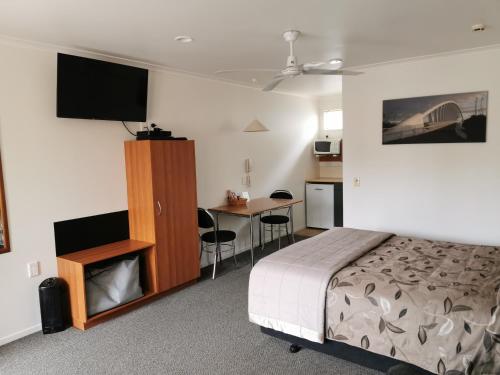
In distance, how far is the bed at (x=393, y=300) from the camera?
80.1 inches

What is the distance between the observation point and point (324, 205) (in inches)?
257

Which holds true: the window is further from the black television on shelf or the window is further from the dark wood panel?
the black television on shelf

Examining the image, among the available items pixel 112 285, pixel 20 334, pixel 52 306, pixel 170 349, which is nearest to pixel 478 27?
pixel 170 349

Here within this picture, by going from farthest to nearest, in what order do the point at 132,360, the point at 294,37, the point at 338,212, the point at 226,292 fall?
the point at 338,212, the point at 226,292, the point at 294,37, the point at 132,360

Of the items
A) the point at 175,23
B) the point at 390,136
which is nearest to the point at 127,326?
the point at 175,23

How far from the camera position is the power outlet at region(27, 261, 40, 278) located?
3.23 meters

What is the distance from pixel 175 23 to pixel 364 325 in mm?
2468

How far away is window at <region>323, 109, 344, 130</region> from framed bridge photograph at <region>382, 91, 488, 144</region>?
2519 mm

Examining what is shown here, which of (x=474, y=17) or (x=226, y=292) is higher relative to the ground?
(x=474, y=17)

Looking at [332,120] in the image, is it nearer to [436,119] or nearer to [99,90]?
[436,119]

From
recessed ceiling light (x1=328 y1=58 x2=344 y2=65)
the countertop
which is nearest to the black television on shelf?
recessed ceiling light (x1=328 y1=58 x2=344 y2=65)

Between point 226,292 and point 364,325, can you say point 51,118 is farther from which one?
point 364,325

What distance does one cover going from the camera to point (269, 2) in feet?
8.05

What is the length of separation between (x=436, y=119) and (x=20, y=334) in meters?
4.50
